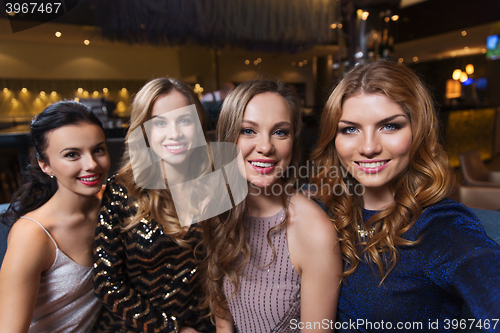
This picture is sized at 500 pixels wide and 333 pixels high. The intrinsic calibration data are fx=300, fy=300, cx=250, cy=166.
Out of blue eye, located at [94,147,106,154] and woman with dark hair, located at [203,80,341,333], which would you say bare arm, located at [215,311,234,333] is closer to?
woman with dark hair, located at [203,80,341,333]

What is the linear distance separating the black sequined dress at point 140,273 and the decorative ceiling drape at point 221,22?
8.61 feet

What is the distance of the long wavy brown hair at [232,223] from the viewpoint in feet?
3.00

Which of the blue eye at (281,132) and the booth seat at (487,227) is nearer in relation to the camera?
the blue eye at (281,132)

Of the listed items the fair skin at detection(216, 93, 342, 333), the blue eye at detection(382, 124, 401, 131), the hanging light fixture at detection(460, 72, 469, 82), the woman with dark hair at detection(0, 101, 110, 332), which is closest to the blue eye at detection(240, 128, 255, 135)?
the fair skin at detection(216, 93, 342, 333)

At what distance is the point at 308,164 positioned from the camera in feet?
4.12

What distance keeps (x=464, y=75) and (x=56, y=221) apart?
35.5 feet

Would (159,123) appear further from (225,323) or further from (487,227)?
(487,227)

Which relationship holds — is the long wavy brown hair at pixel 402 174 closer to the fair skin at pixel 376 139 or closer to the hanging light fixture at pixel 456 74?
the fair skin at pixel 376 139

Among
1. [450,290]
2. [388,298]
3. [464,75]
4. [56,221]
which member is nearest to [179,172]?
[56,221]

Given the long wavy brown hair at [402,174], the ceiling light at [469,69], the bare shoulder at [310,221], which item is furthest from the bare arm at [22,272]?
the ceiling light at [469,69]

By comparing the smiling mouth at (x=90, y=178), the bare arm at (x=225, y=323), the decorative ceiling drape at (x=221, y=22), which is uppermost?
the decorative ceiling drape at (x=221, y=22)

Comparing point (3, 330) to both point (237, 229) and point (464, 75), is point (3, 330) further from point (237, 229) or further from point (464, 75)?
point (464, 75)

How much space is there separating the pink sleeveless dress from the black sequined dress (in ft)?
0.65

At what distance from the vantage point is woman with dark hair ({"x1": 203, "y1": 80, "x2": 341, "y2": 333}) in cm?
90
